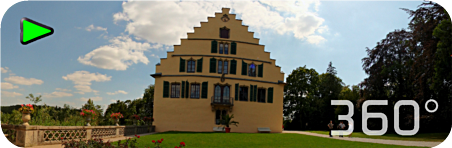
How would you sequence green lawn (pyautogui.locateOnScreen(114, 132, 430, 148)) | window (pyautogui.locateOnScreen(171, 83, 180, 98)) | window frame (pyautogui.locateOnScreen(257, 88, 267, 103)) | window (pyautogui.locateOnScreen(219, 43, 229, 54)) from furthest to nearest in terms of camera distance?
window frame (pyautogui.locateOnScreen(257, 88, 267, 103))
window (pyautogui.locateOnScreen(219, 43, 229, 54))
window (pyautogui.locateOnScreen(171, 83, 180, 98))
green lawn (pyautogui.locateOnScreen(114, 132, 430, 148))

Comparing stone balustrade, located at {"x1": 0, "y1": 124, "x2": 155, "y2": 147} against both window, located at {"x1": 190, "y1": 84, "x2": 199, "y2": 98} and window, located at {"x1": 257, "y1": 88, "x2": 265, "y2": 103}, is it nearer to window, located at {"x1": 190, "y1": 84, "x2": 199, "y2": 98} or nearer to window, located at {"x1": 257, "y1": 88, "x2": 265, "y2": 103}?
window, located at {"x1": 190, "y1": 84, "x2": 199, "y2": 98}

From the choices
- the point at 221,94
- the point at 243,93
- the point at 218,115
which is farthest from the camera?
the point at 243,93

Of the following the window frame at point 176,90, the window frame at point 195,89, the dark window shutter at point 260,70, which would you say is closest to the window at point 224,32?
the dark window shutter at point 260,70

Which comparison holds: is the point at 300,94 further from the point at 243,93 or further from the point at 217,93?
the point at 217,93

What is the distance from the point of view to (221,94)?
1133 inches

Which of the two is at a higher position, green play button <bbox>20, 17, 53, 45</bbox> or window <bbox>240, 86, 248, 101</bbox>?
green play button <bbox>20, 17, 53, 45</bbox>

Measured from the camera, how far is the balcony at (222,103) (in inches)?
1102

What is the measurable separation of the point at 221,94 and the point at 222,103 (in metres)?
1.06

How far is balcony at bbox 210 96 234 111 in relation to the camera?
27984mm

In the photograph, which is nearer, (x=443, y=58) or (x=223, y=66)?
Answer: (x=443, y=58)

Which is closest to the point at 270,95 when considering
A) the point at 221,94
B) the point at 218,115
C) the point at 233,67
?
the point at 233,67

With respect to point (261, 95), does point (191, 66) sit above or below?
above

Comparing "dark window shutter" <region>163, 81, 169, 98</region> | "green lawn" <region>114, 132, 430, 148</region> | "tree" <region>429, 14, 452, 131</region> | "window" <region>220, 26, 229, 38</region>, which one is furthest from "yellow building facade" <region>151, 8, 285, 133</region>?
"tree" <region>429, 14, 452, 131</region>

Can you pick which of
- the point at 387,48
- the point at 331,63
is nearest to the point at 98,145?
the point at 387,48
